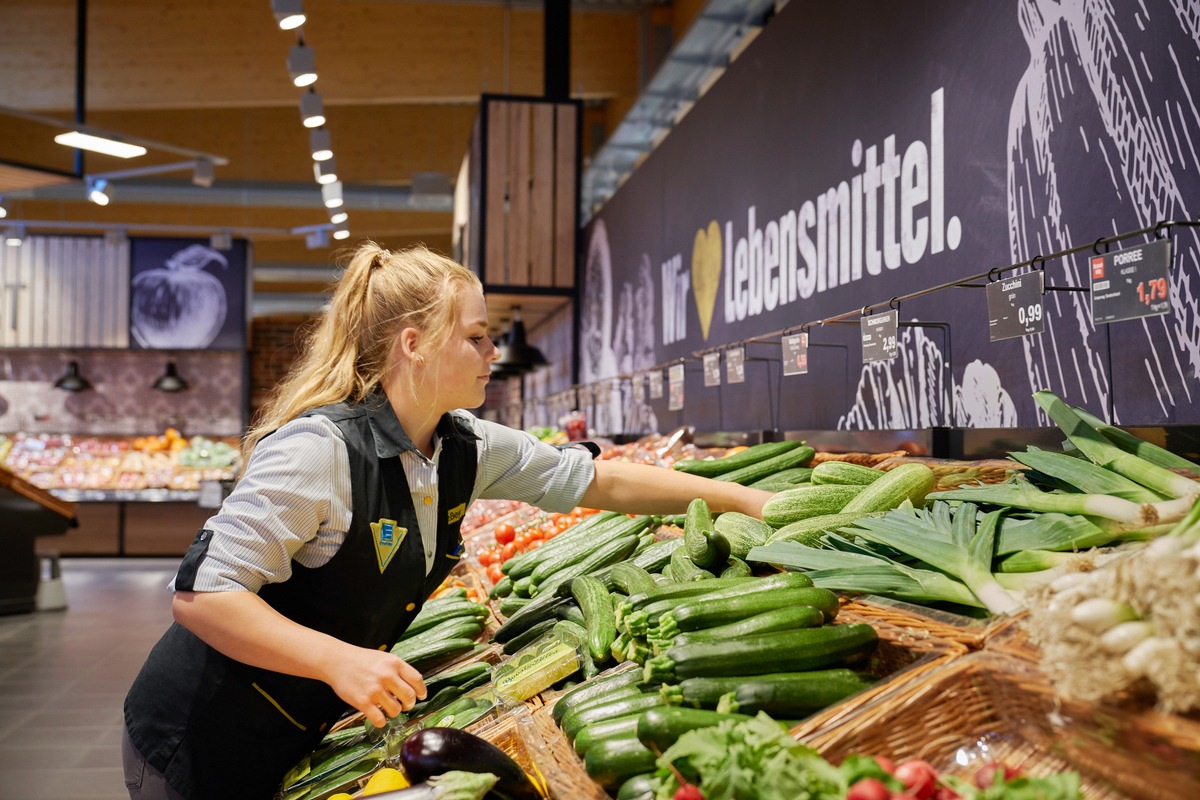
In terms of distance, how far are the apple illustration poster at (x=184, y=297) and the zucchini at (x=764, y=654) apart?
13.2 m

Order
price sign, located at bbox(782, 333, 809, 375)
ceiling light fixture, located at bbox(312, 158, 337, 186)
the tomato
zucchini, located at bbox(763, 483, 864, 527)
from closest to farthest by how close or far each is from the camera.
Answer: zucchini, located at bbox(763, 483, 864, 527)
price sign, located at bbox(782, 333, 809, 375)
the tomato
ceiling light fixture, located at bbox(312, 158, 337, 186)

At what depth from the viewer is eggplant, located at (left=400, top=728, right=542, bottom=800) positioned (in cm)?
148

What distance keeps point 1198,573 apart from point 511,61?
1027cm

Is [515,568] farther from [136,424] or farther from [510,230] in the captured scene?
[136,424]

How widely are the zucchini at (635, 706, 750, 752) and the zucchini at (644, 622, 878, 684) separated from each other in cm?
12

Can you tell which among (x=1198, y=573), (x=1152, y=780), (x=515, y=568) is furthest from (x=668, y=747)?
(x=515, y=568)

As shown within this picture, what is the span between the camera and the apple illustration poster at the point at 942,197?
2.36 metres

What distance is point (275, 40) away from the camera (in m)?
10.3

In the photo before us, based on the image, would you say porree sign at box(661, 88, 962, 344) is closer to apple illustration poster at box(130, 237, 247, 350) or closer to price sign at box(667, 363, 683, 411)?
price sign at box(667, 363, 683, 411)

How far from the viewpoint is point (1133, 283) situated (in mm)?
1801

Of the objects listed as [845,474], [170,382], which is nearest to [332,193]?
[170,382]

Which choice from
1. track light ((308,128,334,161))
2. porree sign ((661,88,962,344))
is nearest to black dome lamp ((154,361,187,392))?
track light ((308,128,334,161))

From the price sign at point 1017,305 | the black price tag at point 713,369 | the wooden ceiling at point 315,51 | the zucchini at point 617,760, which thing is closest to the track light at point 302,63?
the wooden ceiling at point 315,51

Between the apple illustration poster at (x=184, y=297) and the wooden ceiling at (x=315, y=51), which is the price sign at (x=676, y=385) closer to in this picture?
the wooden ceiling at (x=315, y=51)
